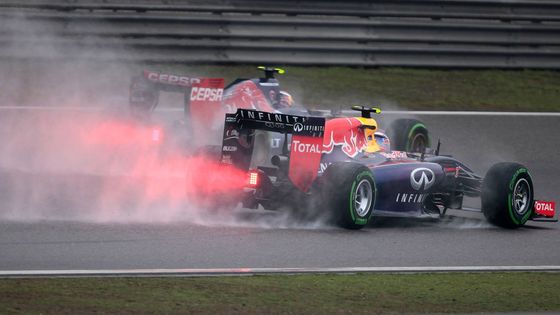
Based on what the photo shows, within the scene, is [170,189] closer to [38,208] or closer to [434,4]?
[38,208]

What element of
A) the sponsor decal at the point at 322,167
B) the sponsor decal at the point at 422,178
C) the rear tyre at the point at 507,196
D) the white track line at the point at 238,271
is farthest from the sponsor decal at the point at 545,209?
the white track line at the point at 238,271

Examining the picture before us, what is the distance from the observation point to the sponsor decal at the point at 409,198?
12.0 m

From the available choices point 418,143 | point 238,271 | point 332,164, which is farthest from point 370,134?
point 238,271

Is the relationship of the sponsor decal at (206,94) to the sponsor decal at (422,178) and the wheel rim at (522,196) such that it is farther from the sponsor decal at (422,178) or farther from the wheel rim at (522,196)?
the wheel rim at (522,196)

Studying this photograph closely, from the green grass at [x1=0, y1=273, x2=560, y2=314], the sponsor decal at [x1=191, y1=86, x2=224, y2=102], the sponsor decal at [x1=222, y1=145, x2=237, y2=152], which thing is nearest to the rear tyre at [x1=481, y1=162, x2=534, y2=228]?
the sponsor decal at [x1=222, y1=145, x2=237, y2=152]

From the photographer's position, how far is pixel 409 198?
1214 cm

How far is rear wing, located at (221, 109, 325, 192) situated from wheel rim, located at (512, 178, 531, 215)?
238 cm

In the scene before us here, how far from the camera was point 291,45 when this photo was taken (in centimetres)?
1869

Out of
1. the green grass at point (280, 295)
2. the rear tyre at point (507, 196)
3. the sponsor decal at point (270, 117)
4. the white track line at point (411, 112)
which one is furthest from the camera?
the white track line at point (411, 112)

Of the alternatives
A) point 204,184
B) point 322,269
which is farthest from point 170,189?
point 322,269

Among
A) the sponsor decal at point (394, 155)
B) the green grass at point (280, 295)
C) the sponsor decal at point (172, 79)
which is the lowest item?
the green grass at point (280, 295)

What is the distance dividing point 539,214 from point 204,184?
3.75 m

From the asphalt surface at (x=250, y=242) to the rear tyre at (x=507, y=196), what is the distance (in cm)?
14

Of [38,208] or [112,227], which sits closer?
[112,227]
